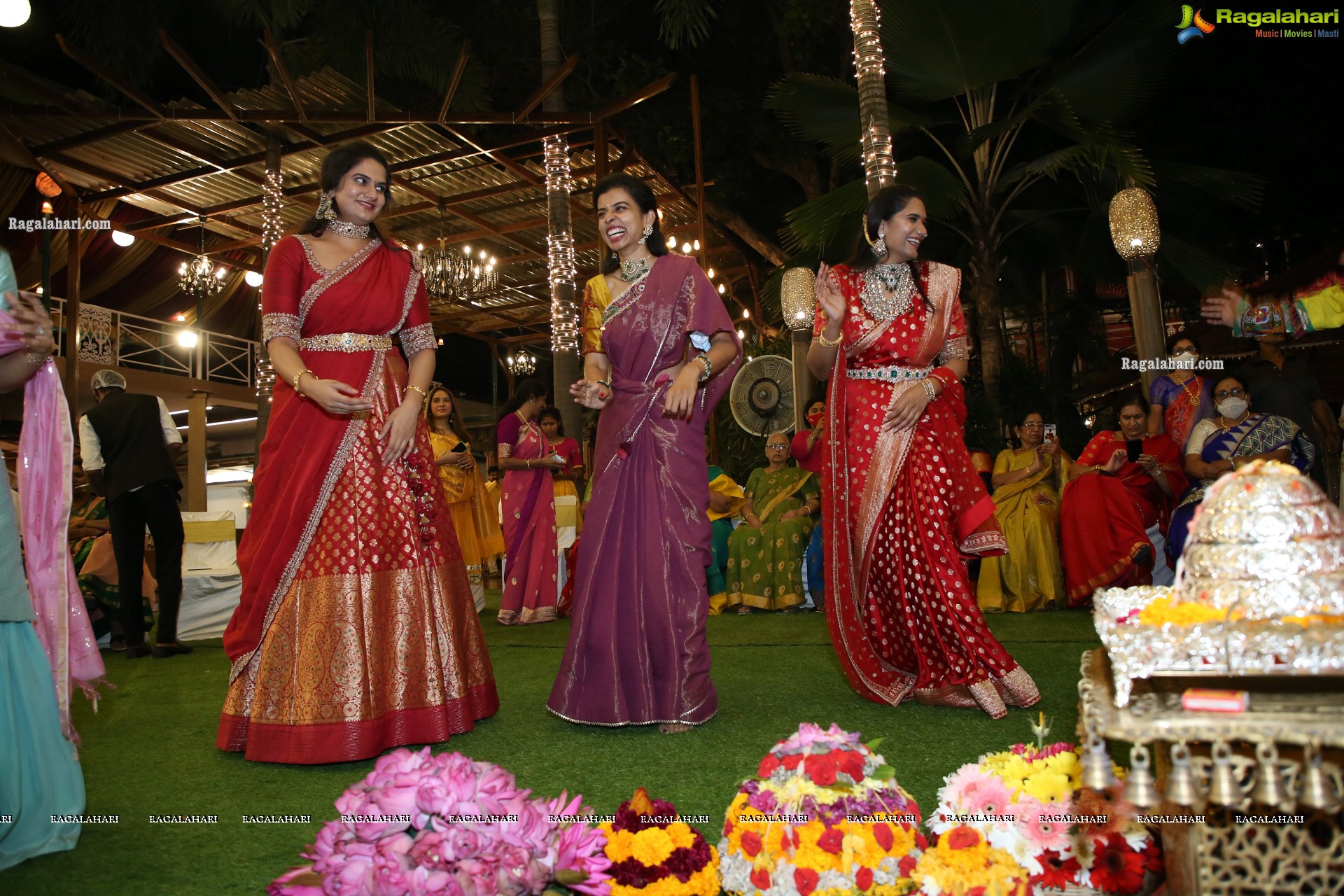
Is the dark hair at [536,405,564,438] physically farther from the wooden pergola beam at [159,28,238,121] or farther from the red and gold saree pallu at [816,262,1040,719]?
the red and gold saree pallu at [816,262,1040,719]

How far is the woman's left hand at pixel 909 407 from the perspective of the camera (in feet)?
10.7

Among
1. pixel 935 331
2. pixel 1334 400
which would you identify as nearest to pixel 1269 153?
pixel 1334 400

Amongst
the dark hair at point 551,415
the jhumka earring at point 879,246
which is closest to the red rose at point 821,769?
the jhumka earring at point 879,246

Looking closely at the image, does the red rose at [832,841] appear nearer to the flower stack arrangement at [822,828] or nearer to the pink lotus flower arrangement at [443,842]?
the flower stack arrangement at [822,828]

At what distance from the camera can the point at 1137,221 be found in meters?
6.93

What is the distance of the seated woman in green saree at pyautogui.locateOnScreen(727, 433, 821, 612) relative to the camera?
6.88 m

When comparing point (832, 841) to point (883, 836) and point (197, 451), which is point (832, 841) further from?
point (197, 451)

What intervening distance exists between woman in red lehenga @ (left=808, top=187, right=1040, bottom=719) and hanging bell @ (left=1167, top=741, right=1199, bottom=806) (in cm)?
210

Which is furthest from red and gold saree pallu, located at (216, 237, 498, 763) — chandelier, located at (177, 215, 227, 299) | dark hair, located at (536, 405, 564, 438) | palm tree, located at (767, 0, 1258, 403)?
chandelier, located at (177, 215, 227, 299)

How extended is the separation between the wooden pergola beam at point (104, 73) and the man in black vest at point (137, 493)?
99.5 inches

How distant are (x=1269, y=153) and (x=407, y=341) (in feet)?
27.4

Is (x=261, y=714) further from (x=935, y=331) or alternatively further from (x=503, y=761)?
(x=935, y=331)

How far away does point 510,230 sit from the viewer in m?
11.6

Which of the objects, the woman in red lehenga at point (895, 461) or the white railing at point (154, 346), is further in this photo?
the white railing at point (154, 346)
